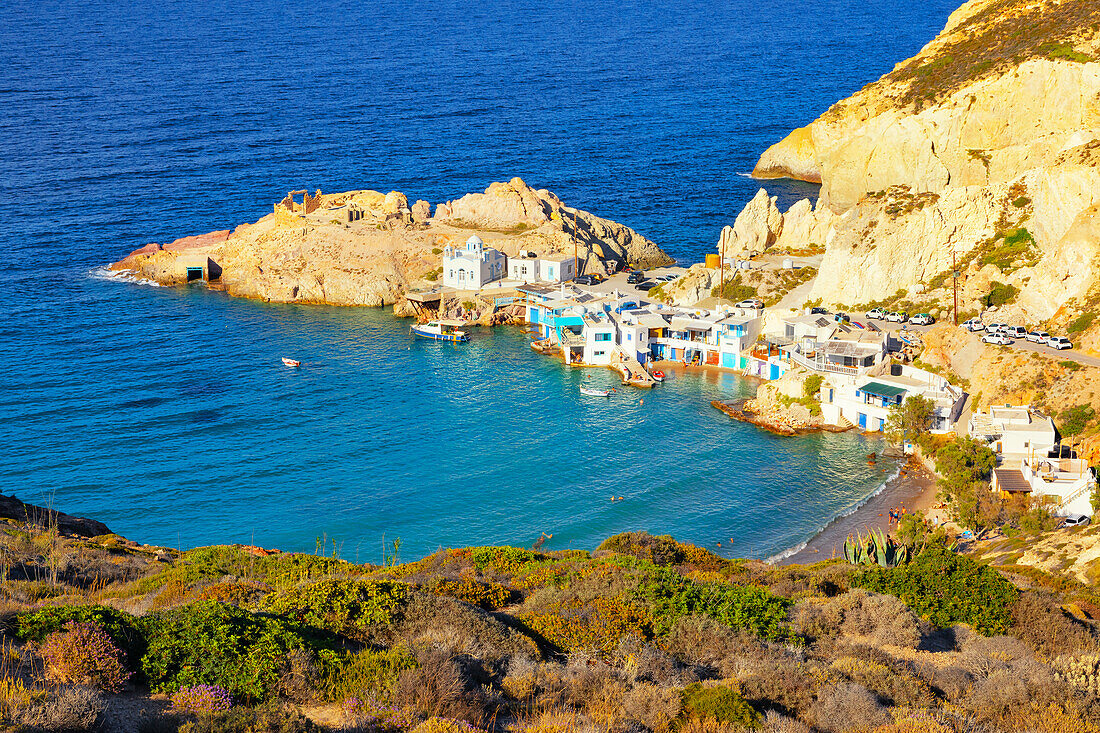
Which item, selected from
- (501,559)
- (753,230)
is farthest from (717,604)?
(753,230)

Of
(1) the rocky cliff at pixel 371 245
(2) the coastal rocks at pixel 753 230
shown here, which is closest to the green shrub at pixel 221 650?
(1) the rocky cliff at pixel 371 245

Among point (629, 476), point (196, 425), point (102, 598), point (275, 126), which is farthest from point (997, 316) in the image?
point (275, 126)

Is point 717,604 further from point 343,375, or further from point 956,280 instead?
point 956,280

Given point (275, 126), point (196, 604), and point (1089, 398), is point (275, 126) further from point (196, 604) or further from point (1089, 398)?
point (196, 604)

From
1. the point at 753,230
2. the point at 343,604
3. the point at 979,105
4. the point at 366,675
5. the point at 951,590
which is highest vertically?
the point at 979,105

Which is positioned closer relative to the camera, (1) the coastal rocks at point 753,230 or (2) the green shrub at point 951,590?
(2) the green shrub at point 951,590

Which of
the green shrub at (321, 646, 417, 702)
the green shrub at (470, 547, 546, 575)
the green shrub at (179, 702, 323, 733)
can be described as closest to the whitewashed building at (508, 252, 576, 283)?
the green shrub at (470, 547, 546, 575)

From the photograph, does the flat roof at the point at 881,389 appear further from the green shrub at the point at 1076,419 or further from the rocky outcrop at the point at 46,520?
the rocky outcrop at the point at 46,520
